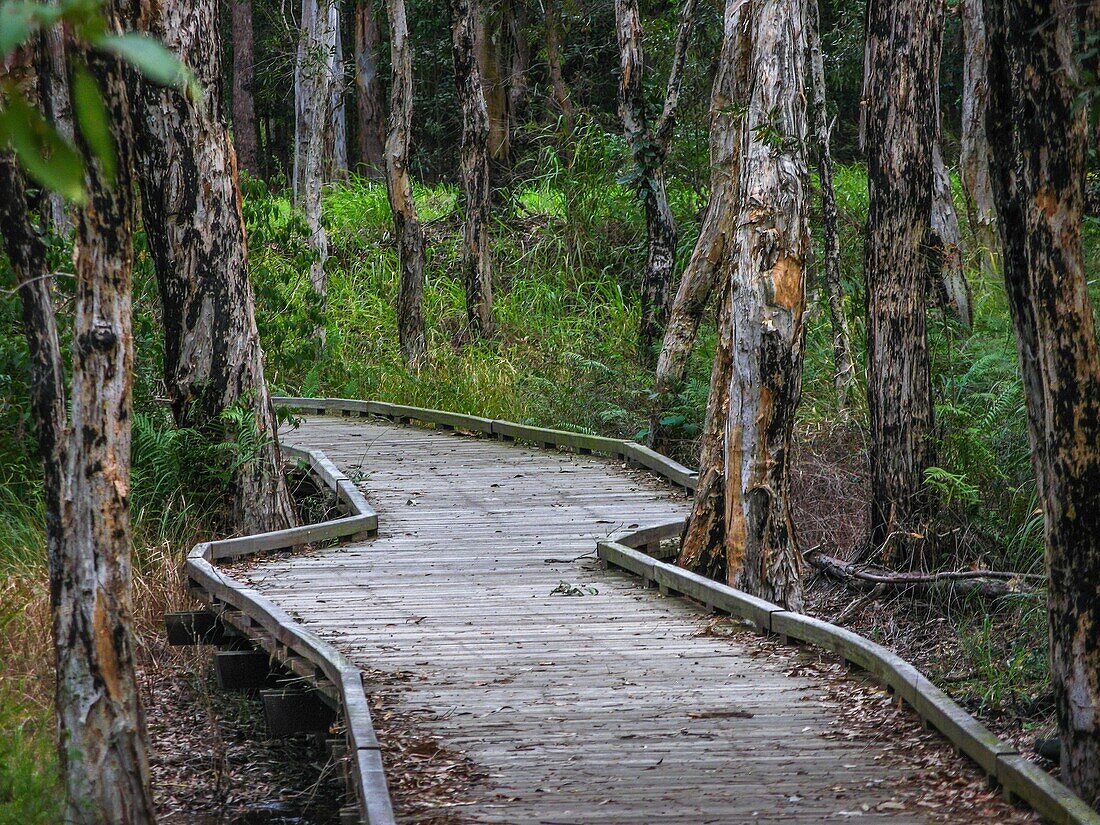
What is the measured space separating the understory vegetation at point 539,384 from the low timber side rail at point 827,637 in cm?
71

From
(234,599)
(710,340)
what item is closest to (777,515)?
(234,599)

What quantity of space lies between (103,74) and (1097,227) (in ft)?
21.4

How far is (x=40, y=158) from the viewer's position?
1.49 m

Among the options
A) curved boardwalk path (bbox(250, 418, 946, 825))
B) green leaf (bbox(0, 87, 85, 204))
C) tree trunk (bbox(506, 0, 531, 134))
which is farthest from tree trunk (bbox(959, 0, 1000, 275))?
green leaf (bbox(0, 87, 85, 204))

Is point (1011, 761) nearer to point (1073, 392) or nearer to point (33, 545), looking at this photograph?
point (1073, 392)

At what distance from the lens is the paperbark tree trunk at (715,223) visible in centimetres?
950

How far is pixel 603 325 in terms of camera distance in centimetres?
1923

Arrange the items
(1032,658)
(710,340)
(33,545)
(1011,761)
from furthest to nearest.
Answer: (710,340) → (33,545) → (1032,658) → (1011,761)

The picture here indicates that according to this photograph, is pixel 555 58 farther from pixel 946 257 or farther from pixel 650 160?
pixel 946 257

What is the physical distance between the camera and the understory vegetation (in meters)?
7.89

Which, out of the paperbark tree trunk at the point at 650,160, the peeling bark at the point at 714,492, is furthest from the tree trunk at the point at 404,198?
the peeling bark at the point at 714,492

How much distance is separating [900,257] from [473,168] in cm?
1006

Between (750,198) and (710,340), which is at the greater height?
(750,198)

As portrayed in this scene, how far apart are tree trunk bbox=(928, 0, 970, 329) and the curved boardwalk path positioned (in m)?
3.40
